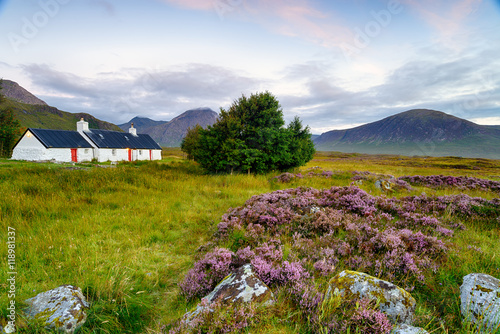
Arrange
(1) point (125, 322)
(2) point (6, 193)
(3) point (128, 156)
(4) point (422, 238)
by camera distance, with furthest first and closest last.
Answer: (3) point (128, 156) → (2) point (6, 193) → (4) point (422, 238) → (1) point (125, 322)

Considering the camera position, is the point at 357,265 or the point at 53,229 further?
the point at 53,229

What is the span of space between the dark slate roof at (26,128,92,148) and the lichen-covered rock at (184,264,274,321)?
4803 cm

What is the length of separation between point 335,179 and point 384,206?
28.2ft

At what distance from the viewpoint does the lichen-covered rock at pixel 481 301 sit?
2258 mm

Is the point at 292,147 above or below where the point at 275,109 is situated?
below

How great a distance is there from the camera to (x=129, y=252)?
4703mm

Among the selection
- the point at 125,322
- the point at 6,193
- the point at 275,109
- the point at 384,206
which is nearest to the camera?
the point at 125,322

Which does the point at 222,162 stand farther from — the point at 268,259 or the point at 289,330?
the point at 289,330

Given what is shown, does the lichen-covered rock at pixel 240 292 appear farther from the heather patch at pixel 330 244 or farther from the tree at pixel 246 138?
the tree at pixel 246 138

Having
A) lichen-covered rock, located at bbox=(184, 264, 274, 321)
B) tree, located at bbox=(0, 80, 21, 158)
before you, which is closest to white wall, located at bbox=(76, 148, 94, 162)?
tree, located at bbox=(0, 80, 21, 158)

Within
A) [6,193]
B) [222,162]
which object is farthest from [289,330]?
[222,162]

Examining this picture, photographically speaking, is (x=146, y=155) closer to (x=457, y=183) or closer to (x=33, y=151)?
(x=33, y=151)

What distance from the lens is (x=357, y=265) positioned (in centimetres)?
374

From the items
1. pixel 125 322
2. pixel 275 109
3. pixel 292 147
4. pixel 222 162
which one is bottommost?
pixel 125 322
